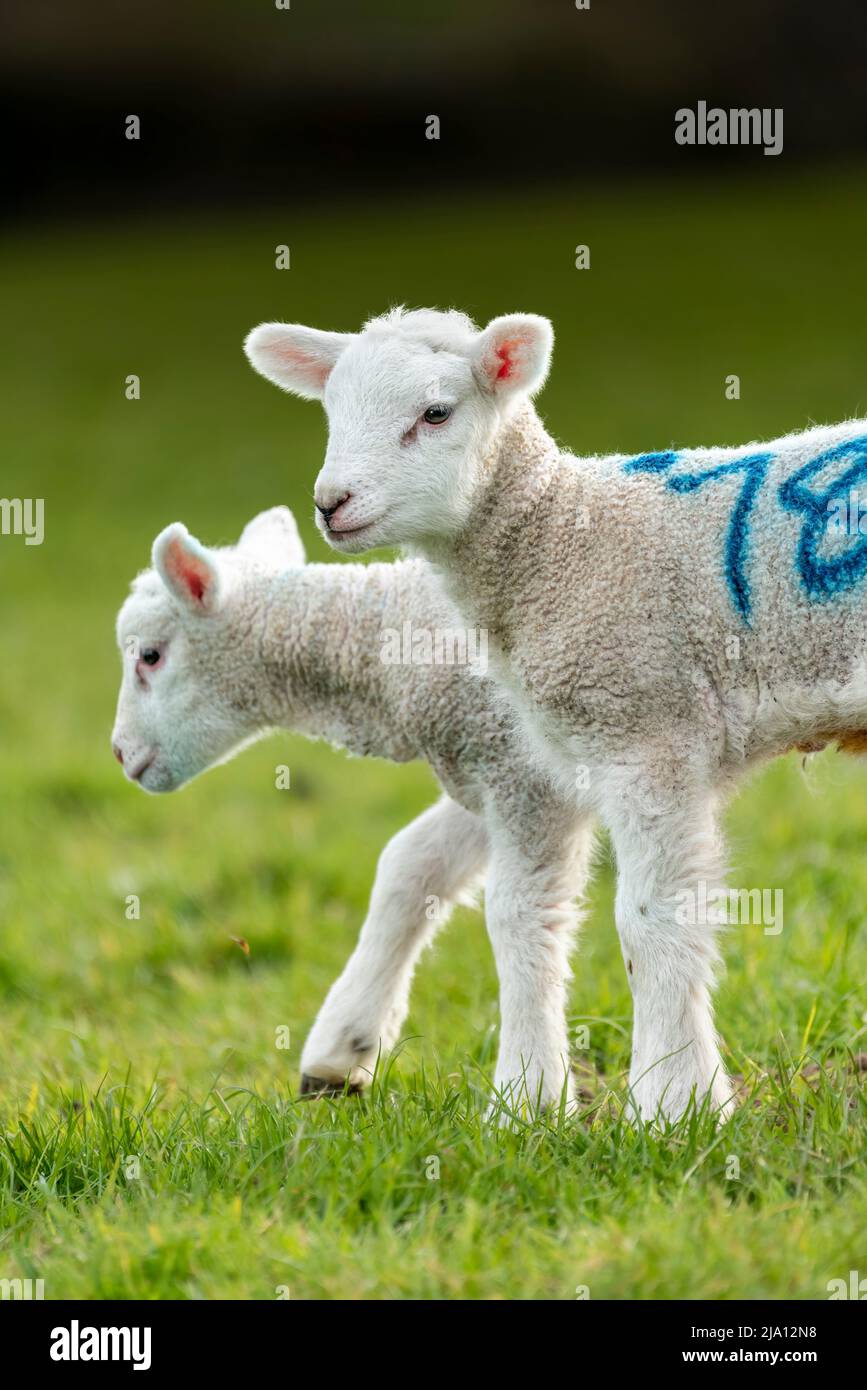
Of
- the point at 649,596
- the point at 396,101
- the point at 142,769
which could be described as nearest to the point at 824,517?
the point at 649,596

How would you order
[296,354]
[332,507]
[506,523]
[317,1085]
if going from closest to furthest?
1. [332,507]
2. [506,523]
3. [296,354]
4. [317,1085]

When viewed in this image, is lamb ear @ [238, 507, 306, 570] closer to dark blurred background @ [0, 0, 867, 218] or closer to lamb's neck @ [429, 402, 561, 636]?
lamb's neck @ [429, 402, 561, 636]

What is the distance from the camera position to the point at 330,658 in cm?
490

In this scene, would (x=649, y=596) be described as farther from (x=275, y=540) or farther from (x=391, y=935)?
(x=275, y=540)

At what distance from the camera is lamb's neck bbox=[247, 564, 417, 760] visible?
4.87 metres

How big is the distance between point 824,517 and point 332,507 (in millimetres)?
1112

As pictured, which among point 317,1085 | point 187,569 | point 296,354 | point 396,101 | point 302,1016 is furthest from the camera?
point 396,101

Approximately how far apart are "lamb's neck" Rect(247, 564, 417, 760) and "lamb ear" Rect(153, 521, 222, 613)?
0.54 ft

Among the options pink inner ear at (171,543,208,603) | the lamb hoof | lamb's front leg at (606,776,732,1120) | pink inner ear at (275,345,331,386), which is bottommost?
the lamb hoof

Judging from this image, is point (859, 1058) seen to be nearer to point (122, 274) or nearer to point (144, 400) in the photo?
point (144, 400)

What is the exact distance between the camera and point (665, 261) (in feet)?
74.0

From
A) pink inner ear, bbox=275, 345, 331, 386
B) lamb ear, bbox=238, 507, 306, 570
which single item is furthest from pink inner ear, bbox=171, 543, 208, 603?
pink inner ear, bbox=275, 345, 331, 386

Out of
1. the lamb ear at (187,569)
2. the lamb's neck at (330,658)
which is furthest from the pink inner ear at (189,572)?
the lamb's neck at (330,658)
